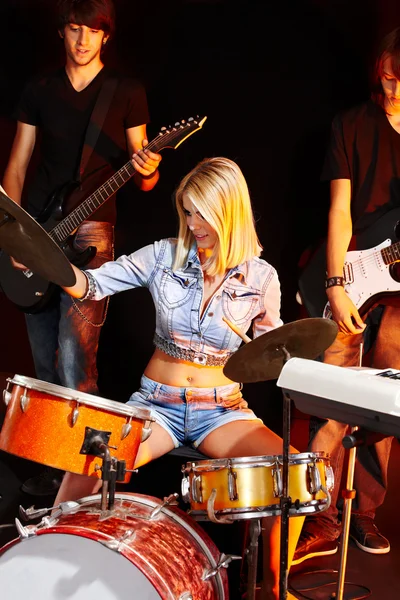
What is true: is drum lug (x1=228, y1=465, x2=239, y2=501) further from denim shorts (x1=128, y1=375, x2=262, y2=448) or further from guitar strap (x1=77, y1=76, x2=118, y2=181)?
guitar strap (x1=77, y1=76, x2=118, y2=181)

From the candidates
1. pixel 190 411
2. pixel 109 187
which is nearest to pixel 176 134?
pixel 109 187

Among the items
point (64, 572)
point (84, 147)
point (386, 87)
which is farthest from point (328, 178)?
point (64, 572)

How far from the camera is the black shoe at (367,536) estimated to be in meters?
3.46

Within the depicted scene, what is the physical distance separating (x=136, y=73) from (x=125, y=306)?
114 cm

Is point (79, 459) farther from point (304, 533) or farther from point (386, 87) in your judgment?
point (386, 87)

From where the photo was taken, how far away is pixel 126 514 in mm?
2334

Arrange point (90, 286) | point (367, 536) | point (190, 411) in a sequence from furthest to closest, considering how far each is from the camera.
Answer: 1. point (367, 536)
2. point (90, 286)
3. point (190, 411)

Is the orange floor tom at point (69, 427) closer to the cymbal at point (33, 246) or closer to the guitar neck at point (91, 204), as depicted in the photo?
the cymbal at point (33, 246)

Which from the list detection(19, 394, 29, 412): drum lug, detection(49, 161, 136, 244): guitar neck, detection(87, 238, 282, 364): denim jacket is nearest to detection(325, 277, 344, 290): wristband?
detection(87, 238, 282, 364): denim jacket

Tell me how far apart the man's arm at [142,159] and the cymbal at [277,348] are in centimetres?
153

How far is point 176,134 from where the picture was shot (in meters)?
3.56

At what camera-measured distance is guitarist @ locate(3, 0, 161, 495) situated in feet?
12.2

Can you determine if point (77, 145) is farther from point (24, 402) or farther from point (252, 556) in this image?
point (252, 556)

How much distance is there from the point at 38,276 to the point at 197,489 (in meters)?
1.57
